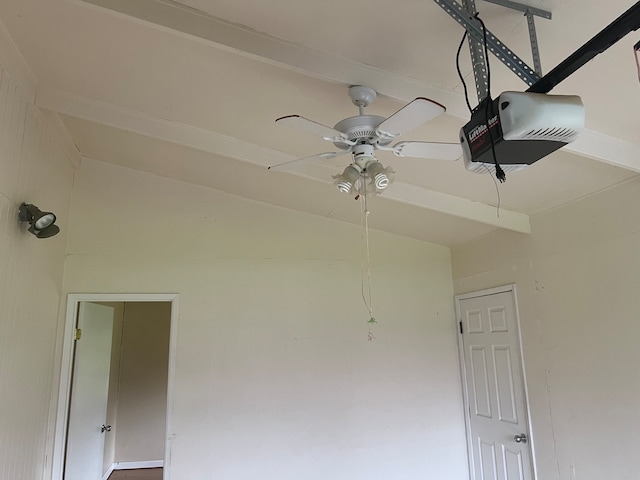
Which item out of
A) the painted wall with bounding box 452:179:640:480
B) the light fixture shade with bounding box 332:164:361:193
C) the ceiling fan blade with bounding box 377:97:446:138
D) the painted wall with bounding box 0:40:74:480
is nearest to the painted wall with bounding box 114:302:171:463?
the painted wall with bounding box 0:40:74:480

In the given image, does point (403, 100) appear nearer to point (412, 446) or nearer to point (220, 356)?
point (220, 356)

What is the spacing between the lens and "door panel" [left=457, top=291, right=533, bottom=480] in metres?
3.11

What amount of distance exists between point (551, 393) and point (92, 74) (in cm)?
322

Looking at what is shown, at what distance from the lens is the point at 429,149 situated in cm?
183

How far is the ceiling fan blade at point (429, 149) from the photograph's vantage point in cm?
178

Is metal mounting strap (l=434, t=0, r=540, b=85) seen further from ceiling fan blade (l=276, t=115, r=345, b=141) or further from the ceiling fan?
ceiling fan blade (l=276, t=115, r=345, b=141)

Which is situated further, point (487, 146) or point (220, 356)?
point (220, 356)

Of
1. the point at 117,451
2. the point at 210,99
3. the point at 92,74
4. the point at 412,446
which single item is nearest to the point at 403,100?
the point at 210,99

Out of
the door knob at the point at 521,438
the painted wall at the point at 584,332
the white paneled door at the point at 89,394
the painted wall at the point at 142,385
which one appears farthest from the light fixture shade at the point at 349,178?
the painted wall at the point at 142,385

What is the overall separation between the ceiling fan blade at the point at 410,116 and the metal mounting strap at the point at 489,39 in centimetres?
25

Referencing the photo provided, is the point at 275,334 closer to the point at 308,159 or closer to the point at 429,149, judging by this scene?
the point at 308,159

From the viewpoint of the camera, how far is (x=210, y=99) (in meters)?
2.35

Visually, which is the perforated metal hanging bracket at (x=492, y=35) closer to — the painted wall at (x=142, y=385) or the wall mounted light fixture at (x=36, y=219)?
the wall mounted light fixture at (x=36, y=219)

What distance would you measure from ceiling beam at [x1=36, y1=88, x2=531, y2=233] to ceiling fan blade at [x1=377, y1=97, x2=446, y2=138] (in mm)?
1171
